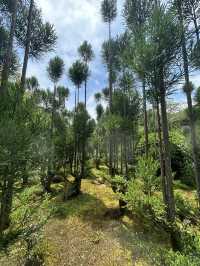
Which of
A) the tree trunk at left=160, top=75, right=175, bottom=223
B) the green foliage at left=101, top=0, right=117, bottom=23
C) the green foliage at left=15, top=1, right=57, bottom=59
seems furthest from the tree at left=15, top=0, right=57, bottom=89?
the green foliage at left=101, top=0, right=117, bottom=23

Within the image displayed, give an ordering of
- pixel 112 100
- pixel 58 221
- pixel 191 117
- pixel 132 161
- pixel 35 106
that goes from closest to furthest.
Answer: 1. pixel 35 106
2. pixel 191 117
3. pixel 58 221
4. pixel 112 100
5. pixel 132 161

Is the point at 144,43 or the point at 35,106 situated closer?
the point at 35,106

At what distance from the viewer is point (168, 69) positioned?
769cm

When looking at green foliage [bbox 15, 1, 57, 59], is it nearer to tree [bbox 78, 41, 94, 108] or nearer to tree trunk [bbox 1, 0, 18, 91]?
tree trunk [bbox 1, 0, 18, 91]

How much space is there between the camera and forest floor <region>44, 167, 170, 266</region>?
8.04 meters

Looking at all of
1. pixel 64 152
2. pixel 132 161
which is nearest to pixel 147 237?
pixel 64 152

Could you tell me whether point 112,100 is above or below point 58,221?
above

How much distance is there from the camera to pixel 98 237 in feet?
31.3

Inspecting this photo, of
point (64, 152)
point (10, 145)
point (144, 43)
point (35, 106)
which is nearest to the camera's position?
point (10, 145)

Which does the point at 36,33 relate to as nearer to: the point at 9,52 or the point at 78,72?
the point at 9,52

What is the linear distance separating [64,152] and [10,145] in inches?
446

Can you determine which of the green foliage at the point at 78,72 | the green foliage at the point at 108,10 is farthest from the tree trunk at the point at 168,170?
the green foliage at the point at 108,10

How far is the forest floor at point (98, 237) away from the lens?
804cm

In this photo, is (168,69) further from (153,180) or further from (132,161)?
(132,161)
